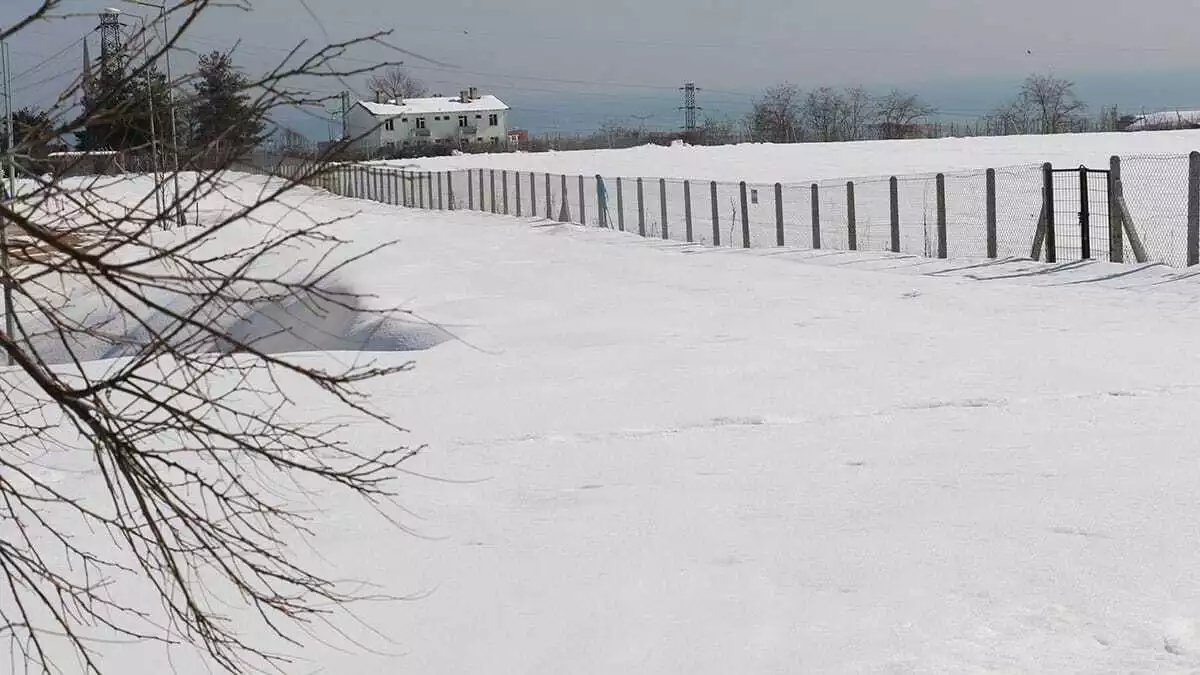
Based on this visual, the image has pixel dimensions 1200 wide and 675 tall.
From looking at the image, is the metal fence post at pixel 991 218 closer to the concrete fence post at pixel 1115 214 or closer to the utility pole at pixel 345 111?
the concrete fence post at pixel 1115 214

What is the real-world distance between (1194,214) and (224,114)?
16599 mm

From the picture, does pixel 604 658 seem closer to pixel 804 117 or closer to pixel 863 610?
pixel 863 610

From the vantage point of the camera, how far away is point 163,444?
29.5ft

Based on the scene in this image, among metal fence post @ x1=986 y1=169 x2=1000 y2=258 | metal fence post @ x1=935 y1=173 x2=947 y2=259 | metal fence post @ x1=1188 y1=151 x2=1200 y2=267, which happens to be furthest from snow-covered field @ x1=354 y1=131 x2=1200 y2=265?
metal fence post @ x1=1188 y1=151 x2=1200 y2=267

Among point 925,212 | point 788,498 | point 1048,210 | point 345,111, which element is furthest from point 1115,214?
point 345,111

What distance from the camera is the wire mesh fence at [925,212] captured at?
2098 cm

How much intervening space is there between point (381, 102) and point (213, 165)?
0.54 meters

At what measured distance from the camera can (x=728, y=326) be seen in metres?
15.8

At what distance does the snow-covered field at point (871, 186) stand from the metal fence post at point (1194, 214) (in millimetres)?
2302

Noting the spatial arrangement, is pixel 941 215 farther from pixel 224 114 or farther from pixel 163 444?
pixel 224 114

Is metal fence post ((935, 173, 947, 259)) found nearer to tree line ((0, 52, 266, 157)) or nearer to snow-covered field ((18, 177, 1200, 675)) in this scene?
snow-covered field ((18, 177, 1200, 675))

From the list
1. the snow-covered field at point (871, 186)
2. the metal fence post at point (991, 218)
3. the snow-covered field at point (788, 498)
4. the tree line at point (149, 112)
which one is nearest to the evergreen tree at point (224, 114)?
the tree line at point (149, 112)

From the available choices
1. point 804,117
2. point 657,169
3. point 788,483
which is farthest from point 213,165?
point 804,117

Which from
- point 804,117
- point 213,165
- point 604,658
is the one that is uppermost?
point 804,117
